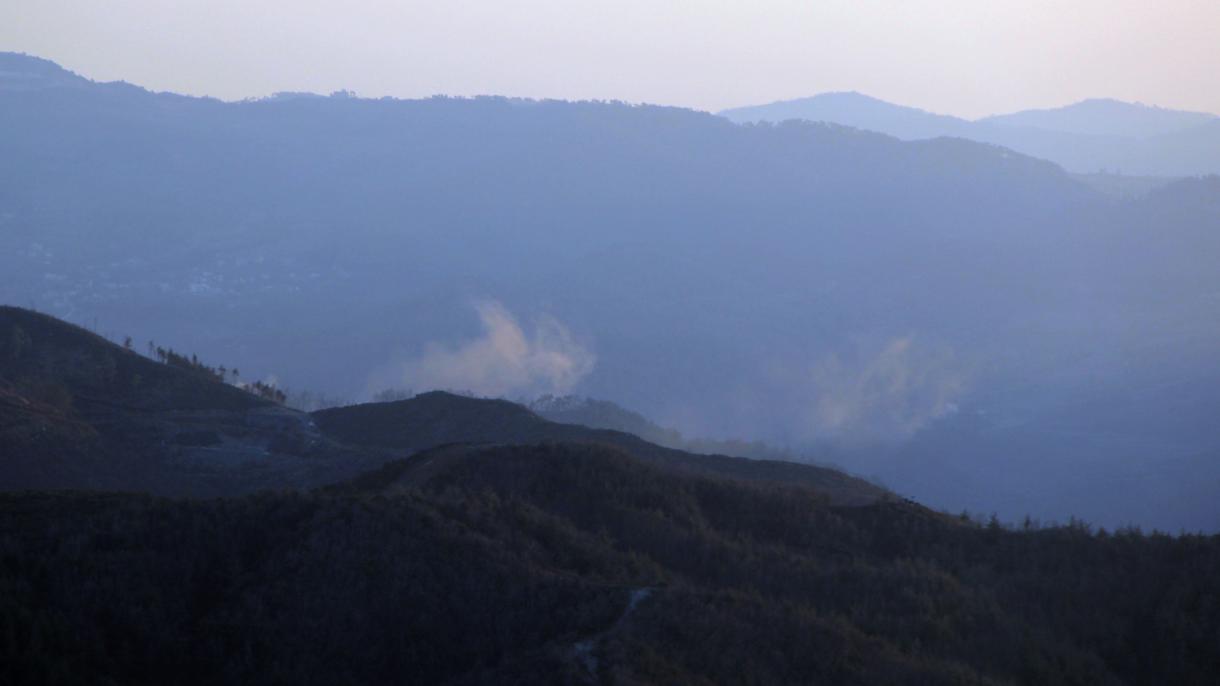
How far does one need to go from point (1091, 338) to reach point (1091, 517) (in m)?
24.4

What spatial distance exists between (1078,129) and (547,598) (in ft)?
559

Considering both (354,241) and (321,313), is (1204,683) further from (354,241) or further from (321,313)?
(354,241)

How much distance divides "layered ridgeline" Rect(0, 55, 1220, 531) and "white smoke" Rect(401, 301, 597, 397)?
319 millimetres

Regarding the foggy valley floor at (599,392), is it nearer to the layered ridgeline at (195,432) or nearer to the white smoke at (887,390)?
the layered ridgeline at (195,432)

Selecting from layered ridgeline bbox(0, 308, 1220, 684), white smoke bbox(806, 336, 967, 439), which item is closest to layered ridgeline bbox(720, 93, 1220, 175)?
white smoke bbox(806, 336, 967, 439)

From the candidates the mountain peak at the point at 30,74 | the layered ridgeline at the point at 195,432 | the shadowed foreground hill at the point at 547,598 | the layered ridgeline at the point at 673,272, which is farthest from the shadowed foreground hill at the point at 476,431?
the mountain peak at the point at 30,74

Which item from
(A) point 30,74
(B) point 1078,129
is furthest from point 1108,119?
(A) point 30,74

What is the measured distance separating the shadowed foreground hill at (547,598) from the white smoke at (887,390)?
170 ft

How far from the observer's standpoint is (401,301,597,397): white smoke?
236 feet

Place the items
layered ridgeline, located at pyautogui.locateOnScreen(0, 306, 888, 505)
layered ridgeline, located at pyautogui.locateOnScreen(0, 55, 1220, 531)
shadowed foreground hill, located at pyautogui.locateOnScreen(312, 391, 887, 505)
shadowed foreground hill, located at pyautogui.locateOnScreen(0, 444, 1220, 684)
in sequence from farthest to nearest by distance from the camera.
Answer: layered ridgeline, located at pyautogui.locateOnScreen(0, 55, 1220, 531) < shadowed foreground hill, located at pyautogui.locateOnScreen(312, 391, 887, 505) < layered ridgeline, located at pyautogui.locateOnScreen(0, 306, 888, 505) < shadowed foreground hill, located at pyautogui.locateOnScreen(0, 444, 1220, 684)

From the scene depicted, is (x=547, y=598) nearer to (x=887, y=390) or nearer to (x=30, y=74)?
(x=887, y=390)

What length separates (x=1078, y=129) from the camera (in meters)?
158

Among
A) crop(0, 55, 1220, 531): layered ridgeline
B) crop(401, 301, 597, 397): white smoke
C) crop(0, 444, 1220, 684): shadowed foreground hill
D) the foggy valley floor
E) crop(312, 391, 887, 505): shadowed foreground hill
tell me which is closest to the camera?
crop(0, 444, 1220, 684): shadowed foreground hill

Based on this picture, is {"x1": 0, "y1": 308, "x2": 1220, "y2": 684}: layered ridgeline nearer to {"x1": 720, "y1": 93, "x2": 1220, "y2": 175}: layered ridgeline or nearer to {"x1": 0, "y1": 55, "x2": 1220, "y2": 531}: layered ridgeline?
{"x1": 0, "y1": 55, "x2": 1220, "y2": 531}: layered ridgeline
